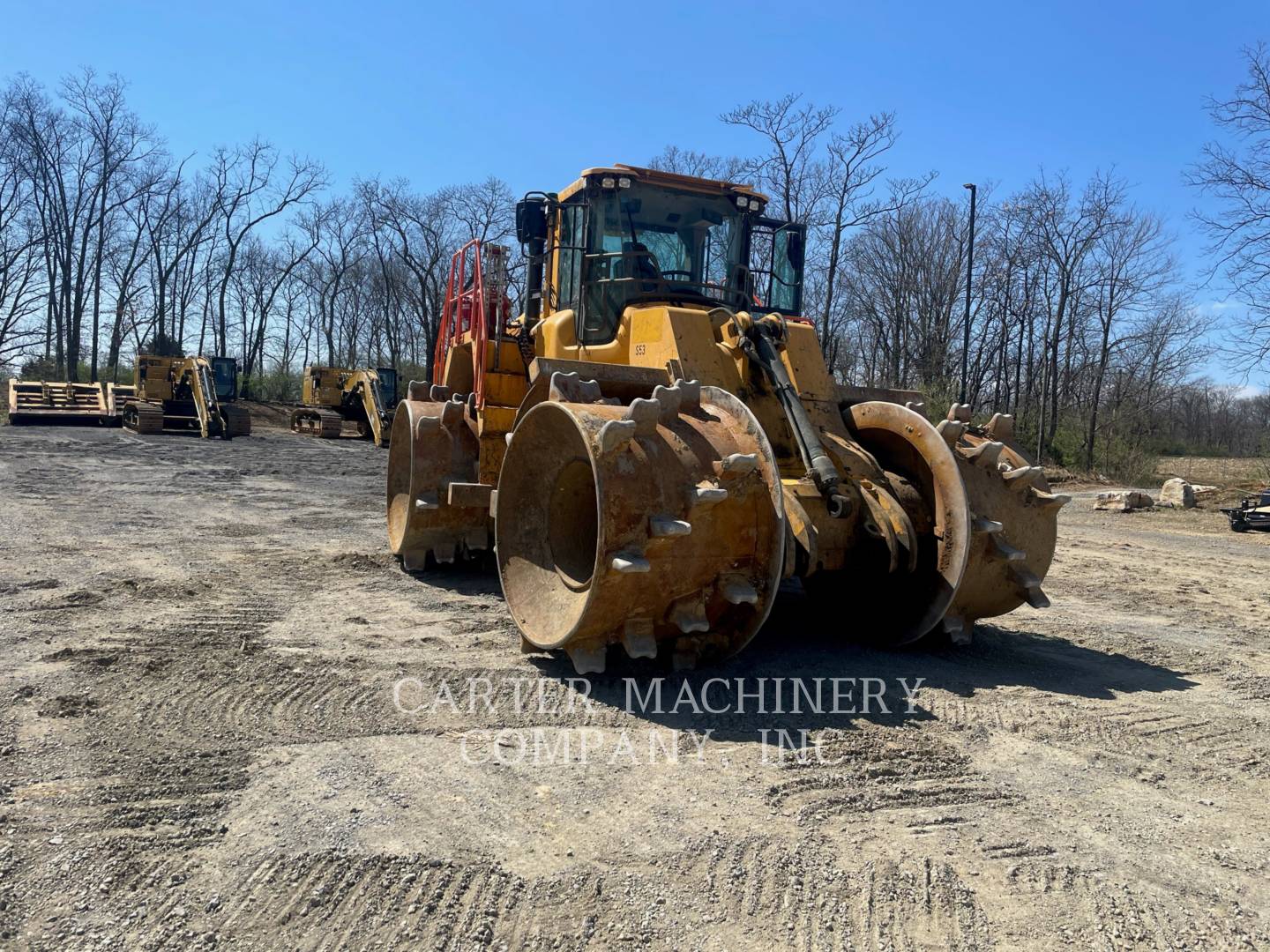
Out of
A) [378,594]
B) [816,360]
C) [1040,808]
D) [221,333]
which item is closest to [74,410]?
[221,333]

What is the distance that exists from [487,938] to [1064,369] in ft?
109

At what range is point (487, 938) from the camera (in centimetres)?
248

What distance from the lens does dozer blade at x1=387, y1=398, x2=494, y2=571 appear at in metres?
7.19

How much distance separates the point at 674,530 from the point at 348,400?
92.1ft

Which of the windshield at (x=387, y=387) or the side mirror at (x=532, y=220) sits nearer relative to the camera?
the side mirror at (x=532, y=220)

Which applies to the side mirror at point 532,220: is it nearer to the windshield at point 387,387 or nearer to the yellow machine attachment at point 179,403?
the windshield at point 387,387

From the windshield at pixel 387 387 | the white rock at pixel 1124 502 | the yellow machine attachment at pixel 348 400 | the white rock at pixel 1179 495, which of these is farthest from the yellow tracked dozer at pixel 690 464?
the windshield at pixel 387 387

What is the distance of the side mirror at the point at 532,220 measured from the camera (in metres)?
7.02

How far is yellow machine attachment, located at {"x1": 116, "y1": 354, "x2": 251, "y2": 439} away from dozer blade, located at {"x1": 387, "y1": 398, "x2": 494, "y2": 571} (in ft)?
71.8

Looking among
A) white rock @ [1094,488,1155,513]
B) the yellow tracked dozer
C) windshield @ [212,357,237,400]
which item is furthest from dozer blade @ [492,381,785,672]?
windshield @ [212,357,237,400]

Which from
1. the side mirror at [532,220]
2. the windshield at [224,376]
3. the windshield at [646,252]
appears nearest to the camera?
the windshield at [646,252]

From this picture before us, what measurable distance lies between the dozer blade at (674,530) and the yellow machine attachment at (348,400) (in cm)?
2433

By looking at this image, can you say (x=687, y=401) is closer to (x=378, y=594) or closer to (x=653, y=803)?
(x=653, y=803)

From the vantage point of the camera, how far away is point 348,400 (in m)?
30.1
